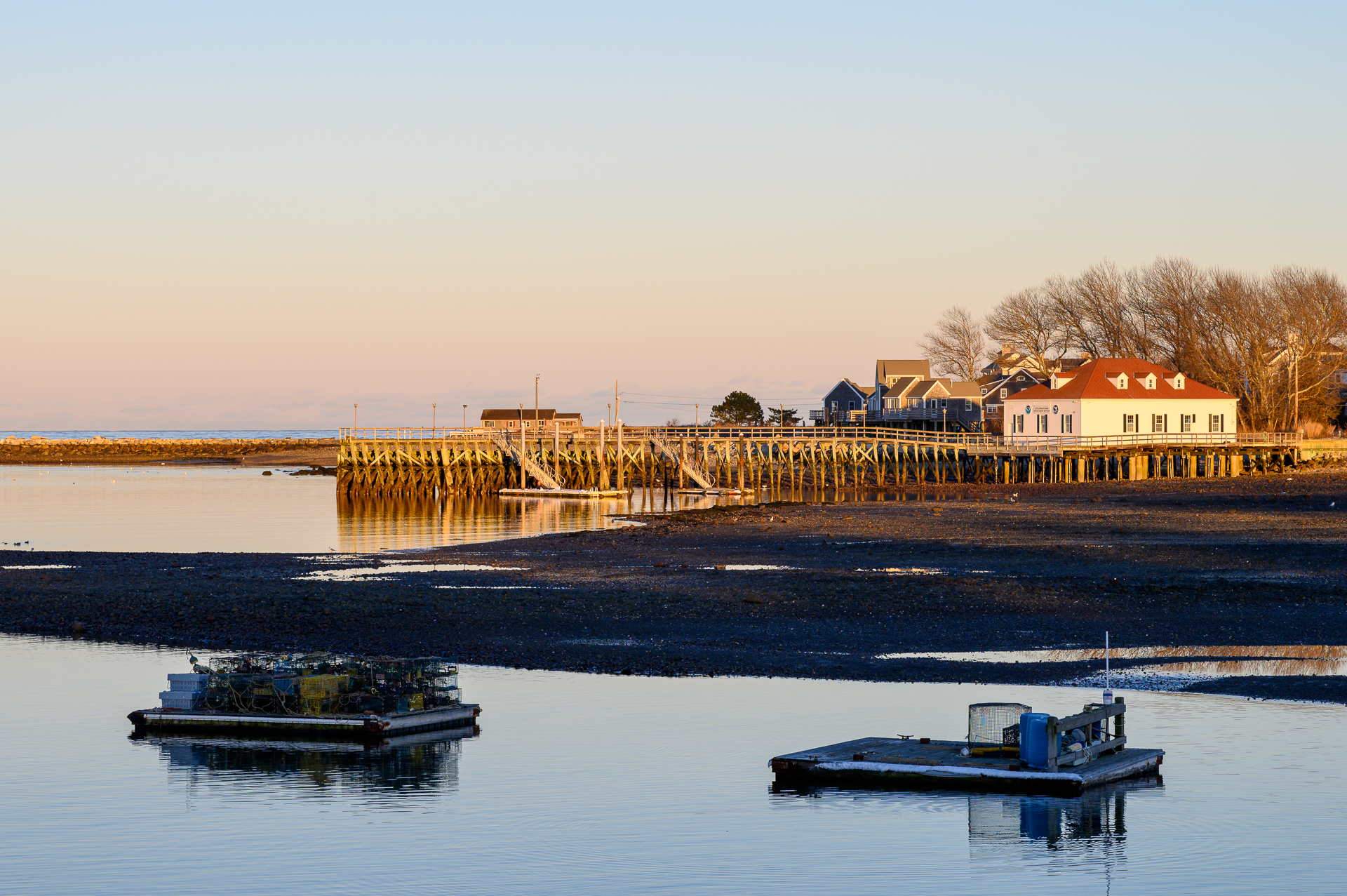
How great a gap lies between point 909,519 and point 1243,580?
1777 cm

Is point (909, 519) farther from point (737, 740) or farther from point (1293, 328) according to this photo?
point (1293, 328)

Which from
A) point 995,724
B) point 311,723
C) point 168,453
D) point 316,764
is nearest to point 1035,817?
point 995,724

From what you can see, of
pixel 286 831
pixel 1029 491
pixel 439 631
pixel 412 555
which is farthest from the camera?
pixel 1029 491

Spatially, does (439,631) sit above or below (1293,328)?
below


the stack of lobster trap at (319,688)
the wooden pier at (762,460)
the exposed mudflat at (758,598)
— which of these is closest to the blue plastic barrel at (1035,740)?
the exposed mudflat at (758,598)

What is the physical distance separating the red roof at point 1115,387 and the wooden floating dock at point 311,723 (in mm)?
69714

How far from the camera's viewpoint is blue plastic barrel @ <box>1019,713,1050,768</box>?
1398cm

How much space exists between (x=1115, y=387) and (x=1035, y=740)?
7361cm

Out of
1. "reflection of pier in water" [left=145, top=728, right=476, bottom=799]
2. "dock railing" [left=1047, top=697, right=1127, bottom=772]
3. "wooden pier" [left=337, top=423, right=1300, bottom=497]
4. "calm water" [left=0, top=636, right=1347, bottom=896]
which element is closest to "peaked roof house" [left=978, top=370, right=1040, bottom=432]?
"wooden pier" [left=337, top=423, right=1300, bottom=497]

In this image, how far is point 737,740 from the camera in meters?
16.7

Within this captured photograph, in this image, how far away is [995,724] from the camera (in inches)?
574

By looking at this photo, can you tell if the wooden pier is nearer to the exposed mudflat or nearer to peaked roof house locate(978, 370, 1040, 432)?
peaked roof house locate(978, 370, 1040, 432)

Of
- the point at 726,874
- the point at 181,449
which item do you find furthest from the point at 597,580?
the point at 181,449

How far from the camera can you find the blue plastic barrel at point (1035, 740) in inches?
551
